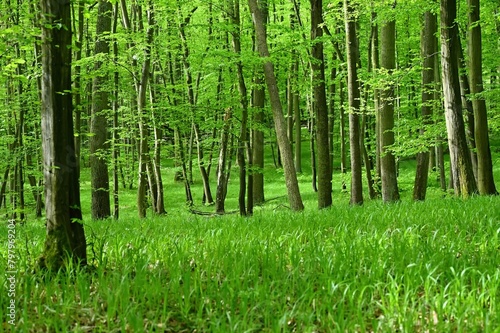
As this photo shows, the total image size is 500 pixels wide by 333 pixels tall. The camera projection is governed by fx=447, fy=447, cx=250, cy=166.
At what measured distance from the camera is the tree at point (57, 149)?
4.07 meters

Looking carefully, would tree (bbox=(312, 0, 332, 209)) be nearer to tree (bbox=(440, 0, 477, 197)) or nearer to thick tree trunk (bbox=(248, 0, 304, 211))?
thick tree trunk (bbox=(248, 0, 304, 211))

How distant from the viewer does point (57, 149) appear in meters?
4.08

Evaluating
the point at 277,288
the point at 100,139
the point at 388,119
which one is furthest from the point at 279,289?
the point at 388,119

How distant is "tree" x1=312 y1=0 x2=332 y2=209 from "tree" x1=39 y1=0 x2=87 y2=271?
806 cm

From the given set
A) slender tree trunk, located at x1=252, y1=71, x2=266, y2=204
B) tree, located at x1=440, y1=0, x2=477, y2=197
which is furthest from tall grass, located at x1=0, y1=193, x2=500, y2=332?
slender tree trunk, located at x1=252, y1=71, x2=266, y2=204

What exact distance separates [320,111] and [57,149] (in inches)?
337

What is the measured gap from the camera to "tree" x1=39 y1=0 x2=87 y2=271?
13.4 feet

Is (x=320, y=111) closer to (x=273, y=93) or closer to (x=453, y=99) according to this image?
(x=273, y=93)

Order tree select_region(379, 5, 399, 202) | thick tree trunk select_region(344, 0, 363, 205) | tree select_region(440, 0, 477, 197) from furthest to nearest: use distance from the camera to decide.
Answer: tree select_region(379, 5, 399, 202)
thick tree trunk select_region(344, 0, 363, 205)
tree select_region(440, 0, 477, 197)

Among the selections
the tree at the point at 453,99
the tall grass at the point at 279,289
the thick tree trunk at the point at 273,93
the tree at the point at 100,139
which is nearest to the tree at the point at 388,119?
the tree at the point at 453,99

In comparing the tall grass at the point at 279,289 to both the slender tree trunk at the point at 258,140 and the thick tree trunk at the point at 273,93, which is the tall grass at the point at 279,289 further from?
the slender tree trunk at the point at 258,140

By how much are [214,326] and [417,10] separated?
1138 cm

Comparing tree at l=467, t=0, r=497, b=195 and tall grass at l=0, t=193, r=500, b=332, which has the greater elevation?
tree at l=467, t=0, r=497, b=195

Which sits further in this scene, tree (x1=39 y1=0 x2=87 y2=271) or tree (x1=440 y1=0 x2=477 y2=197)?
tree (x1=440 y1=0 x2=477 y2=197)
